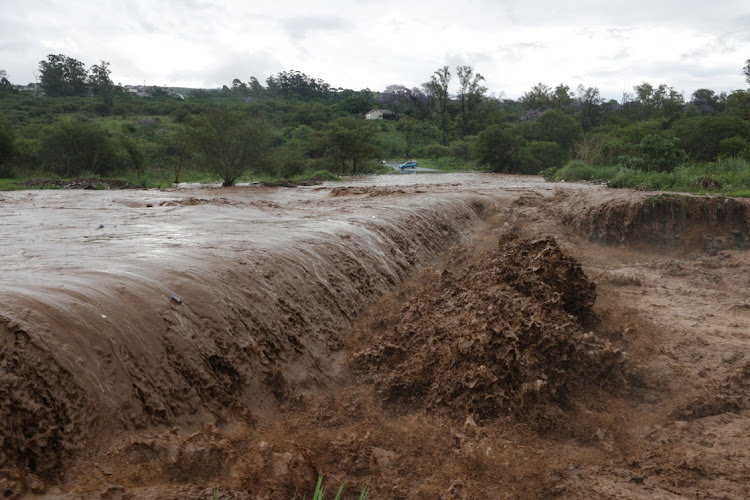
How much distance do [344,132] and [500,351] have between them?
94.4ft

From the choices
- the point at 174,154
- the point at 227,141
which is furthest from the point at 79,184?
the point at 174,154

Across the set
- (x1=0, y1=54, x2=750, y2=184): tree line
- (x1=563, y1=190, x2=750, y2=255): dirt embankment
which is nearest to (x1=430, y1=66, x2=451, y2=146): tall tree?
(x1=0, y1=54, x2=750, y2=184): tree line

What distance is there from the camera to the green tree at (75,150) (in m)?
22.3

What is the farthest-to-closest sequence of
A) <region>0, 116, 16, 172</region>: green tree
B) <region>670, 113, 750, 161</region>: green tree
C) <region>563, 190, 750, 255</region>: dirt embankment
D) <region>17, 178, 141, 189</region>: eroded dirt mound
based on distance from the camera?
1. <region>670, 113, 750, 161</region>: green tree
2. <region>0, 116, 16, 172</region>: green tree
3. <region>17, 178, 141, 189</region>: eroded dirt mound
4. <region>563, 190, 750, 255</region>: dirt embankment

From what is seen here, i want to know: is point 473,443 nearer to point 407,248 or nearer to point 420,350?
point 420,350

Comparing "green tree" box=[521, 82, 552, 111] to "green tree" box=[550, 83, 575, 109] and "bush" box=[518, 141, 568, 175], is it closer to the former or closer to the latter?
"green tree" box=[550, 83, 575, 109]

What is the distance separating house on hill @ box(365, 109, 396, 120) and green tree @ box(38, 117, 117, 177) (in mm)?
43048

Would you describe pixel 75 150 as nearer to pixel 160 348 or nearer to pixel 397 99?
pixel 160 348

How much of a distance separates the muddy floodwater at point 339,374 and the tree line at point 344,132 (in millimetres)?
12704

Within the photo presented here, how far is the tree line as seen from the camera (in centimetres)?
1931

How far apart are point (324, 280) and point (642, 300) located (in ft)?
15.9

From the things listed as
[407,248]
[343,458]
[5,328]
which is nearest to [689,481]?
[343,458]

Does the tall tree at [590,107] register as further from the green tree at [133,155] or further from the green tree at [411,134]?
the green tree at [133,155]

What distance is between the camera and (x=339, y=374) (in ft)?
14.8
